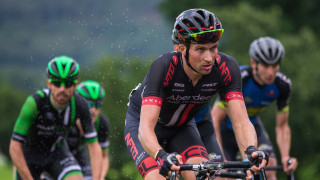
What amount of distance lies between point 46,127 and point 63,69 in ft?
2.89

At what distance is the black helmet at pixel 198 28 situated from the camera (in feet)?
20.6

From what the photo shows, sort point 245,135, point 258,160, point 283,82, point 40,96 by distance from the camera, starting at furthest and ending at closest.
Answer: point 283,82 < point 40,96 < point 245,135 < point 258,160

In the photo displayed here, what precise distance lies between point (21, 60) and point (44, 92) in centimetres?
16456

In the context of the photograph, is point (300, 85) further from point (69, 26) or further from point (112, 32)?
point (69, 26)

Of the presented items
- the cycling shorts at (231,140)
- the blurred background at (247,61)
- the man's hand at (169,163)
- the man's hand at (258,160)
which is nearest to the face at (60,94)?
the blurred background at (247,61)

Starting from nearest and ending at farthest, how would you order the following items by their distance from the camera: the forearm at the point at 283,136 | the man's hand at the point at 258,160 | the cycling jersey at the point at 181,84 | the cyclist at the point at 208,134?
the man's hand at the point at 258,160, the cycling jersey at the point at 181,84, the cyclist at the point at 208,134, the forearm at the point at 283,136

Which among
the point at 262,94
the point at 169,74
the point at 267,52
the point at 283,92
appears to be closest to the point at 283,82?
the point at 283,92

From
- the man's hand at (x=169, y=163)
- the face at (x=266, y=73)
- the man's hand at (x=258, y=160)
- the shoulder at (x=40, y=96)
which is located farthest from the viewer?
the face at (x=266, y=73)

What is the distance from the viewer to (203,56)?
635 cm

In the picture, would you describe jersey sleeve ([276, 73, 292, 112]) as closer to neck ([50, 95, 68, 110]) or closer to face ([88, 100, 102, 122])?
face ([88, 100, 102, 122])

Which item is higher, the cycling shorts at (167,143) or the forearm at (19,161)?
the cycling shorts at (167,143)

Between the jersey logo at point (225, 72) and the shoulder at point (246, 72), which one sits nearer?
the jersey logo at point (225, 72)

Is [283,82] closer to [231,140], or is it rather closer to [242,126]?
[231,140]

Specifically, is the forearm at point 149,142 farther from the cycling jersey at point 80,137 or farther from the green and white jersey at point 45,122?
the cycling jersey at point 80,137
